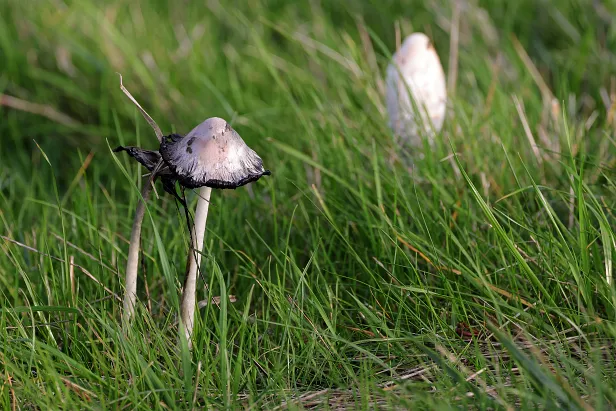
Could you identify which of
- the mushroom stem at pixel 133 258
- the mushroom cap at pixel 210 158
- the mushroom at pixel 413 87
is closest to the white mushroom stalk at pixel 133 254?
the mushroom stem at pixel 133 258

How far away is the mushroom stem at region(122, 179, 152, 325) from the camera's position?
1.53m

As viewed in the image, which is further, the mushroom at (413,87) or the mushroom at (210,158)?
the mushroom at (413,87)

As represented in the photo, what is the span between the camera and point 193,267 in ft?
5.13

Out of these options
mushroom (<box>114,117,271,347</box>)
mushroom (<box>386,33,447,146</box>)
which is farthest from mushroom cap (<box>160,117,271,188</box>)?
mushroom (<box>386,33,447,146</box>)

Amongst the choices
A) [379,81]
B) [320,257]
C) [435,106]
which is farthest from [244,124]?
[320,257]

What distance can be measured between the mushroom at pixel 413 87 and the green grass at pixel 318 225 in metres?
0.08

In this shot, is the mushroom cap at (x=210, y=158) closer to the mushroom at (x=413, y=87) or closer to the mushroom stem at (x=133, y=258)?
the mushroom stem at (x=133, y=258)

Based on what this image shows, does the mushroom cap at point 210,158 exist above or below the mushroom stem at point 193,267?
above

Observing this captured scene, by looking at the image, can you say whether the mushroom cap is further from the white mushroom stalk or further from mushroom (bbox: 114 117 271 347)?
the white mushroom stalk

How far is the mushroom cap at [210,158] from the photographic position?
1414 mm

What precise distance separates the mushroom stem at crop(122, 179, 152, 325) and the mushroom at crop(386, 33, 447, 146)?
1.09 meters

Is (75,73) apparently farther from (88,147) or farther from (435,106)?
(435,106)

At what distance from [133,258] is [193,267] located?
0.12m

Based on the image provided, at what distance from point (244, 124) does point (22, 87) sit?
3.82 ft
